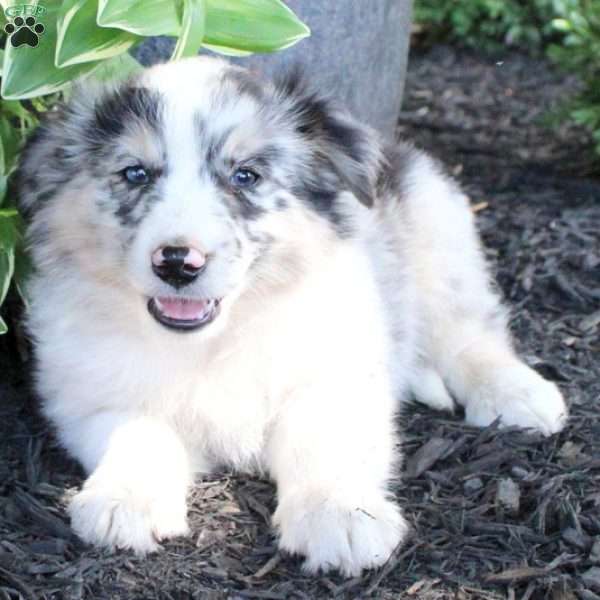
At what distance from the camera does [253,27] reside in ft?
10.6

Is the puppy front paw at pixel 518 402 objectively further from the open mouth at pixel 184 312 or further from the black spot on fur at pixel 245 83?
the black spot on fur at pixel 245 83

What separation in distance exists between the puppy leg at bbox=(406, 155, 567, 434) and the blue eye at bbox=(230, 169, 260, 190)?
1194 mm

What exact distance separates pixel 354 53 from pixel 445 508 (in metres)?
2.07

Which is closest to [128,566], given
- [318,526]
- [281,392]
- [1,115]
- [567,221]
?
[318,526]

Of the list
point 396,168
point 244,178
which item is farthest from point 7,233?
point 396,168

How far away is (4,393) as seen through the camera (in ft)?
13.0

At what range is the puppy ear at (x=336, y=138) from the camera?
3.38m

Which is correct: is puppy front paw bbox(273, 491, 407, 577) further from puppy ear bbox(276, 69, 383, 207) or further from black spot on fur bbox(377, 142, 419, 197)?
black spot on fur bbox(377, 142, 419, 197)

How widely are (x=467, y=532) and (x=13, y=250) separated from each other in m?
1.61

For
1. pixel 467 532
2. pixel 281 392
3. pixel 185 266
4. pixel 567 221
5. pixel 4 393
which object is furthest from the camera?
pixel 567 221

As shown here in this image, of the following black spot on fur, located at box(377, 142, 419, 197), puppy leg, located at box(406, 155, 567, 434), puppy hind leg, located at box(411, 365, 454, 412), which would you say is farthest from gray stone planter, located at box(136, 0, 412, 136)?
puppy hind leg, located at box(411, 365, 454, 412)

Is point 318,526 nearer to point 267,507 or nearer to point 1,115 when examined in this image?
point 267,507

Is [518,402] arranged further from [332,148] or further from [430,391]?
[332,148]

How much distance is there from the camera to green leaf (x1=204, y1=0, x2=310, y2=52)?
3.21 meters
